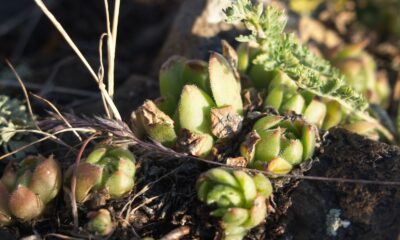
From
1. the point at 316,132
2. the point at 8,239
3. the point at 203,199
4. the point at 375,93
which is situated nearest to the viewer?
the point at 203,199

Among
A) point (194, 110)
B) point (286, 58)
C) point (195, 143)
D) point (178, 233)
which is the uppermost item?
point (286, 58)

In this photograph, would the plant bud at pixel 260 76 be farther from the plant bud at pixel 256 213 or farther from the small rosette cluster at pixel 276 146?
the plant bud at pixel 256 213

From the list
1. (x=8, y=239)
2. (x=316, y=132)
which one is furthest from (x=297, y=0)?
(x=8, y=239)

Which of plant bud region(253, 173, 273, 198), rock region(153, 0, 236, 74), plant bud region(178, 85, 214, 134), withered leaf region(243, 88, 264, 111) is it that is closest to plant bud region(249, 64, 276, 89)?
withered leaf region(243, 88, 264, 111)

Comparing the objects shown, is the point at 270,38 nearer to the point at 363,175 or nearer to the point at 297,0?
the point at 363,175

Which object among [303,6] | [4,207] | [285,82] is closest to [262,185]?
[285,82]

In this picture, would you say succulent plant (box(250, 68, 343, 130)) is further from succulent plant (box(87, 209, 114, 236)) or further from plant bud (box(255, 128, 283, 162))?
succulent plant (box(87, 209, 114, 236))

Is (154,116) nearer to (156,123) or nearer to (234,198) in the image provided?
(156,123)
